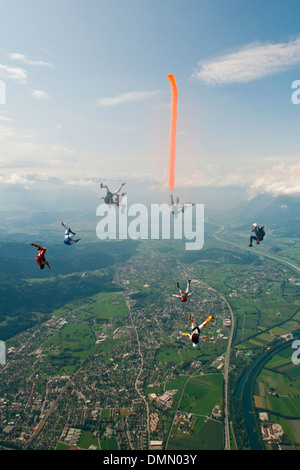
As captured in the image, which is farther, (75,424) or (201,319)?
(201,319)

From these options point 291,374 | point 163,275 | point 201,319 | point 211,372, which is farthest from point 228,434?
point 163,275

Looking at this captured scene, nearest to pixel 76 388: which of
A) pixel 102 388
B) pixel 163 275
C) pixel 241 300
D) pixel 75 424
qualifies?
pixel 102 388

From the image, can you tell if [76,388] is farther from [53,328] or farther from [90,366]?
[53,328]

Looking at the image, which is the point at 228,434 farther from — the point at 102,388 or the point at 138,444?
the point at 102,388

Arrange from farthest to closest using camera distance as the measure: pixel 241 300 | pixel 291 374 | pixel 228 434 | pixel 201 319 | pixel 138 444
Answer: pixel 241 300 → pixel 201 319 → pixel 291 374 → pixel 228 434 → pixel 138 444

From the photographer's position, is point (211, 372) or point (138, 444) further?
point (211, 372)

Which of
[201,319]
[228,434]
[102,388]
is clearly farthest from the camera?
[201,319]
